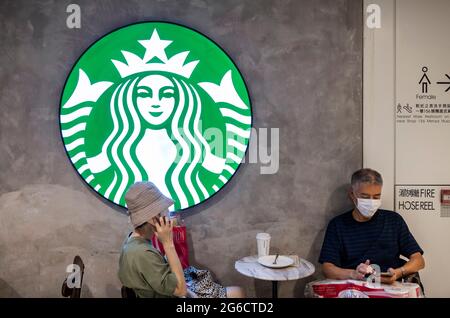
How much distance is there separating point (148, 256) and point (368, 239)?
5.49 feet

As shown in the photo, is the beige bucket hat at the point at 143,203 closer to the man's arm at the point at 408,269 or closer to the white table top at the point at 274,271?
the white table top at the point at 274,271

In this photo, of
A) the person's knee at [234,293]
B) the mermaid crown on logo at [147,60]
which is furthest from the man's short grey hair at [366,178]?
the mermaid crown on logo at [147,60]

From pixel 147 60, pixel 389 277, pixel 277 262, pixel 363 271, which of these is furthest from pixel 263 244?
pixel 147 60

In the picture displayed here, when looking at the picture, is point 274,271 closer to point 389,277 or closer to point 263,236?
point 263,236

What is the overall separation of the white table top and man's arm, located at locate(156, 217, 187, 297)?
630 millimetres

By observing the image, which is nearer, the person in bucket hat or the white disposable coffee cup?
the person in bucket hat

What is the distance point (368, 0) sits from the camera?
10.9ft

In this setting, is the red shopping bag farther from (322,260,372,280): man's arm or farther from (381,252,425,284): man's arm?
(381,252,425,284): man's arm

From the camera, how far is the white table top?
2.72m

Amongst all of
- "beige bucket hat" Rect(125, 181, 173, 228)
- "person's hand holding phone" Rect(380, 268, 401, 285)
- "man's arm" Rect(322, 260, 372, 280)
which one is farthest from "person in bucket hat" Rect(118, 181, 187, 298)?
"person's hand holding phone" Rect(380, 268, 401, 285)

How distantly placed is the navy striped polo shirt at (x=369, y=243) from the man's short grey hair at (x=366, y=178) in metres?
0.27

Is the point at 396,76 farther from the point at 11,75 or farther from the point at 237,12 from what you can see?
the point at 11,75

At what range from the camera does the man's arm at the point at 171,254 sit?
7.36 ft
